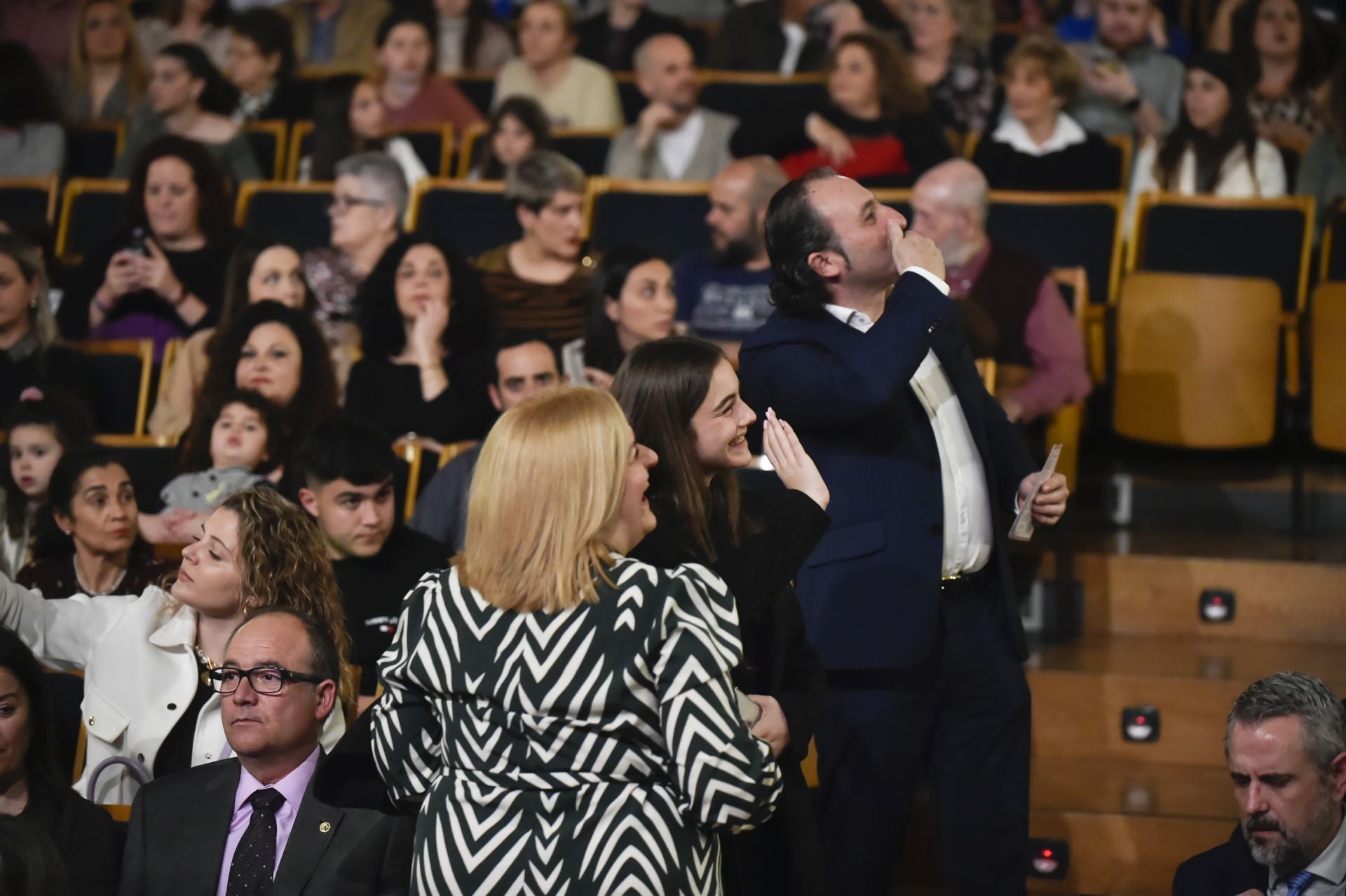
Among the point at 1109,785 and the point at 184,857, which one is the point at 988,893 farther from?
the point at 184,857

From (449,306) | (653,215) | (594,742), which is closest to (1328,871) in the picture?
(594,742)

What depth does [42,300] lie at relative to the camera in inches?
168

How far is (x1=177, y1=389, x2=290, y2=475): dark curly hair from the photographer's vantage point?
12.0 ft

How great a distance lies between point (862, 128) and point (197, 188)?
6.14ft

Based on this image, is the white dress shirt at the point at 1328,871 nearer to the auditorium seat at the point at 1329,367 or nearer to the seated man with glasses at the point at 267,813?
the seated man with glasses at the point at 267,813

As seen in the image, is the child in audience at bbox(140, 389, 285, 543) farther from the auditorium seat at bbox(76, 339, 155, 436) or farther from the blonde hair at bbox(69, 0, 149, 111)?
the blonde hair at bbox(69, 0, 149, 111)

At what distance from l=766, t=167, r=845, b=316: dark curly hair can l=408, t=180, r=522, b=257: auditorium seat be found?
8.05ft

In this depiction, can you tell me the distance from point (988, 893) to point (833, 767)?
0.28 meters

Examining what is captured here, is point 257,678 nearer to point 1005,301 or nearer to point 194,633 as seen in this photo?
point 194,633

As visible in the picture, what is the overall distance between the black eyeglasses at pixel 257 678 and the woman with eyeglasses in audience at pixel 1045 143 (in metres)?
3.21

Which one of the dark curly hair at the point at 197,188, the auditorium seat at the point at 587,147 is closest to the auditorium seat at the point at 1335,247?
the auditorium seat at the point at 587,147

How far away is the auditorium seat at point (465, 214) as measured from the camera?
4797 millimetres

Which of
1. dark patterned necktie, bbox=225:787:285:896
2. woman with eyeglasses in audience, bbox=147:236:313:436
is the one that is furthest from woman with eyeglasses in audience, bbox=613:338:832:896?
woman with eyeglasses in audience, bbox=147:236:313:436

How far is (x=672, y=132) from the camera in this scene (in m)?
5.07
